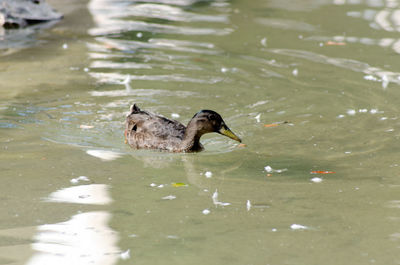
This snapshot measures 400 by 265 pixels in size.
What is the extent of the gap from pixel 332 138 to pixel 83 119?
3358mm

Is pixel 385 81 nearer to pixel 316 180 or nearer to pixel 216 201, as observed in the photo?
pixel 316 180

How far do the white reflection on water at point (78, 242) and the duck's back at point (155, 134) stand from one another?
251 cm

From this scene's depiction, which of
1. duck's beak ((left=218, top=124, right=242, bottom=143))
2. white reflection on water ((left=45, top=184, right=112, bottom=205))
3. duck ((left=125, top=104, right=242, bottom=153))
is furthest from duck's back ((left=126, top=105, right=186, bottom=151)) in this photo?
white reflection on water ((left=45, top=184, right=112, bottom=205))

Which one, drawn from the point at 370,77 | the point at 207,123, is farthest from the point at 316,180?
the point at 370,77

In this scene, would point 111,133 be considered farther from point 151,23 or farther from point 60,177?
point 151,23

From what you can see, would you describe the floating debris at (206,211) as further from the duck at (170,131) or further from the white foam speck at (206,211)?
the duck at (170,131)

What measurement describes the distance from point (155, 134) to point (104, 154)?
0.86 metres

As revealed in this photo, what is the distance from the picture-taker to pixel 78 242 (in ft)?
19.8

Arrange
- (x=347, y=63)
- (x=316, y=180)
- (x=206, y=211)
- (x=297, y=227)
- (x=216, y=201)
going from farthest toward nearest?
(x=347, y=63), (x=316, y=180), (x=216, y=201), (x=206, y=211), (x=297, y=227)

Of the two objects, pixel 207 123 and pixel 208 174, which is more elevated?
pixel 207 123

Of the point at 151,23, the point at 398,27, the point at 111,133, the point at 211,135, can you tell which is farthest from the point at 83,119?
the point at 398,27

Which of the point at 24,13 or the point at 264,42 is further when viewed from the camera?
the point at 24,13

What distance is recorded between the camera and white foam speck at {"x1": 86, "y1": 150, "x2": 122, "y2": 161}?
27.4ft

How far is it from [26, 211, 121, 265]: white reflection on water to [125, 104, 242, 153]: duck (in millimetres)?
2429
